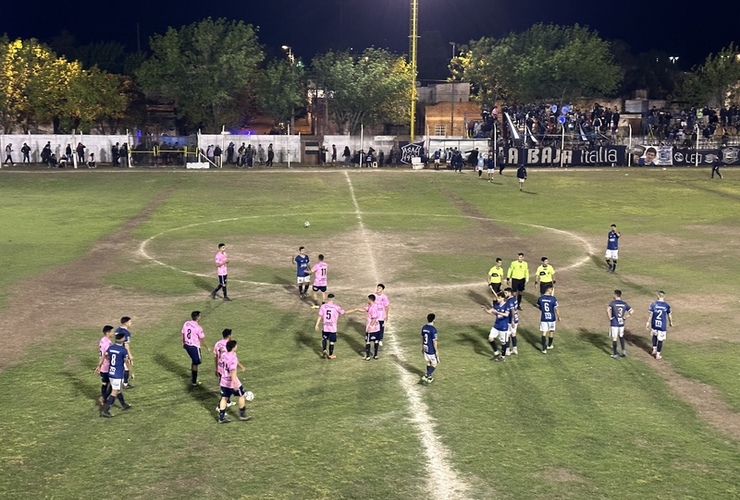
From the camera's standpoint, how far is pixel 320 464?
43.5 feet

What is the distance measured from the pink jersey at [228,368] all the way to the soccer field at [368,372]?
85cm

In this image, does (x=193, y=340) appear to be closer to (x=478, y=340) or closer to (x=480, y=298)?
(x=478, y=340)

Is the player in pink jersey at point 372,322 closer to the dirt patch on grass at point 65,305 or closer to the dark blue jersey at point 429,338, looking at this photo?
the dark blue jersey at point 429,338

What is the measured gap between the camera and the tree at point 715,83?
9819 cm

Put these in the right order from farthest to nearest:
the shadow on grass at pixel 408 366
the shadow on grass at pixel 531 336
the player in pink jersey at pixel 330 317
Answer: the shadow on grass at pixel 531 336
the player in pink jersey at pixel 330 317
the shadow on grass at pixel 408 366

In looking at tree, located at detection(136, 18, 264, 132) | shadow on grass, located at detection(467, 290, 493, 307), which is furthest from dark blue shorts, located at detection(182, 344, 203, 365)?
tree, located at detection(136, 18, 264, 132)

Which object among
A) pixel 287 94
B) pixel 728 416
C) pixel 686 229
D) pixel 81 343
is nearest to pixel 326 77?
pixel 287 94

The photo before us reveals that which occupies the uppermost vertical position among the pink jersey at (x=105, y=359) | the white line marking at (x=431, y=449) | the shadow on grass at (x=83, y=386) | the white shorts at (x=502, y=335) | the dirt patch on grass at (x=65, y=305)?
the pink jersey at (x=105, y=359)

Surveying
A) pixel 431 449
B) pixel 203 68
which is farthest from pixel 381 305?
pixel 203 68

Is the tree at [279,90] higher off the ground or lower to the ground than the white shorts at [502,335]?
higher

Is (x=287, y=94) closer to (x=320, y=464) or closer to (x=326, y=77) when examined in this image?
(x=326, y=77)

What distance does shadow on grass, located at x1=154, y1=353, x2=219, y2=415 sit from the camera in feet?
52.6

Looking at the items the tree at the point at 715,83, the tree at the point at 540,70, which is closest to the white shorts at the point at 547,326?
the tree at the point at 540,70

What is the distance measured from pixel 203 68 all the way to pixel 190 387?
7086 cm
